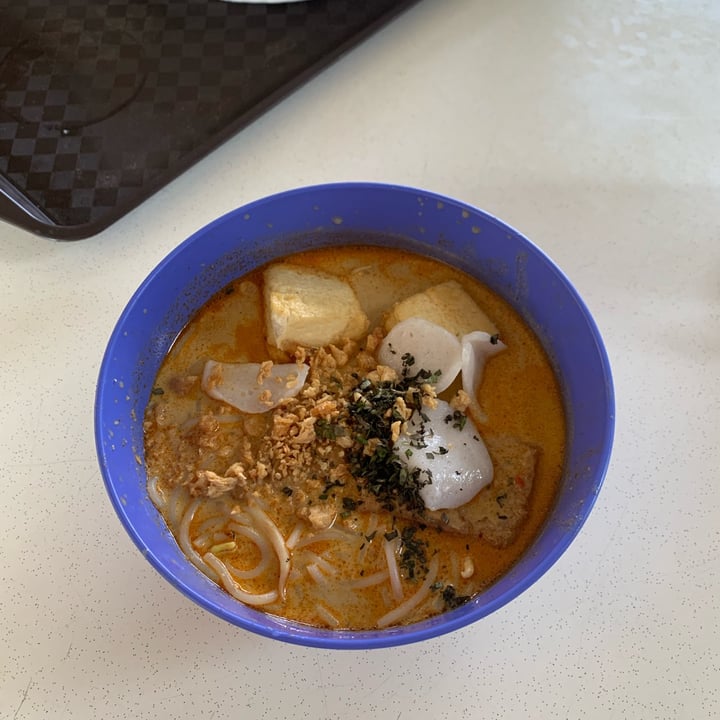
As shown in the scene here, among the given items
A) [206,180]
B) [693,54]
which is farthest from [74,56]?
[693,54]

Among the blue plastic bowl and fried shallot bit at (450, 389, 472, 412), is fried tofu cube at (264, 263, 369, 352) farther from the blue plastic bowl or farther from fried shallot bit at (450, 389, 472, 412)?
fried shallot bit at (450, 389, 472, 412)

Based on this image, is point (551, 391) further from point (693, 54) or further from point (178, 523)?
point (693, 54)

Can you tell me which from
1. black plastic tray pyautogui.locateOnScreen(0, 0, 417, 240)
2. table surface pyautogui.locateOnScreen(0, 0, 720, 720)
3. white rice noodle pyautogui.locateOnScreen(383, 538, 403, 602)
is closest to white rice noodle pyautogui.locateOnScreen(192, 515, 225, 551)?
table surface pyautogui.locateOnScreen(0, 0, 720, 720)


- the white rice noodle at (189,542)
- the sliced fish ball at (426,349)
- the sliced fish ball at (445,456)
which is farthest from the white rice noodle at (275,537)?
the sliced fish ball at (426,349)

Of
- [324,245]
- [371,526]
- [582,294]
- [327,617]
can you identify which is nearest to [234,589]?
[327,617]

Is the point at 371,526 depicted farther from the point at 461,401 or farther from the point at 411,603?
the point at 461,401

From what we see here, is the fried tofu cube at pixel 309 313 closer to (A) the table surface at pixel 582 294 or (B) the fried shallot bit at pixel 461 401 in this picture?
(B) the fried shallot bit at pixel 461 401
